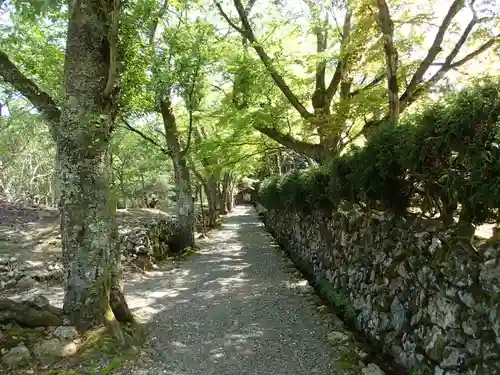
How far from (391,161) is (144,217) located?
9835 millimetres

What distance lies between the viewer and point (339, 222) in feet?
21.9

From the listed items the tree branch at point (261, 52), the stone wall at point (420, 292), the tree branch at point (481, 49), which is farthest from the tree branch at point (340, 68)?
the stone wall at point (420, 292)

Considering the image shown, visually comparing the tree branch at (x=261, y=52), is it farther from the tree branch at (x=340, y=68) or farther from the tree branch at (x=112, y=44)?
the tree branch at (x=112, y=44)

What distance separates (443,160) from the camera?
308 centimetres

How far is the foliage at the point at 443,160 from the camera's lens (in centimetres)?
255

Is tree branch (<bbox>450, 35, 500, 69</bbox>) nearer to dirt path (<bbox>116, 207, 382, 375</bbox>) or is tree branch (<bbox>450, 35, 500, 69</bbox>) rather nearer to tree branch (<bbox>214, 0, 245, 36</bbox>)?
tree branch (<bbox>214, 0, 245, 36</bbox>)

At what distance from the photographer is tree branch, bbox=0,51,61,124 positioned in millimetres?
4129

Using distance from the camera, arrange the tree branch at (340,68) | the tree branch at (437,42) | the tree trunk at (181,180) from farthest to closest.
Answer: the tree trunk at (181,180)
the tree branch at (340,68)
the tree branch at (437,42)

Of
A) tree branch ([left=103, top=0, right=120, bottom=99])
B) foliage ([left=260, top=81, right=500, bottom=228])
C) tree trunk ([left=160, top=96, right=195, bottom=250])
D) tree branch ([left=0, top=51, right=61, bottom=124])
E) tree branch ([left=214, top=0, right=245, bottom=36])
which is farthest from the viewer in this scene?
tree trunk ([left=160, top=96, right=195, bottom=250])

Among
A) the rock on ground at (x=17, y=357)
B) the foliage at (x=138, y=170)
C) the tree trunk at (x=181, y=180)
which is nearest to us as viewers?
the rock on ground at (x=17, y=357)

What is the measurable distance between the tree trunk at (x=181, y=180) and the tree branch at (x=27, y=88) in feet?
20.8

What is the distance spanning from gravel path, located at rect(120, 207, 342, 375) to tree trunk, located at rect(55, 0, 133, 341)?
35.1 inches

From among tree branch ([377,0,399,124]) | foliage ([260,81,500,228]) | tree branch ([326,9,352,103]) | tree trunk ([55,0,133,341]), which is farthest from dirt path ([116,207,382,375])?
tree branch ([326,9,352,103])

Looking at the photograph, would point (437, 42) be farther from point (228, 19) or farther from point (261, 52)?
point (228, 19)
